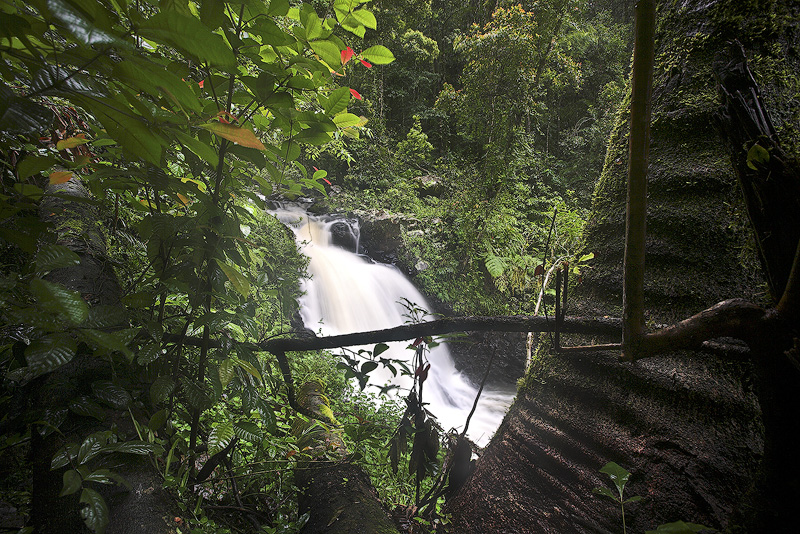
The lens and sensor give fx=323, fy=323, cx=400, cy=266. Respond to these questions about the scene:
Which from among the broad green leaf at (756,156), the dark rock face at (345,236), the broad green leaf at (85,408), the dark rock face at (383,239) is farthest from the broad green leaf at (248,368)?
the dark rock face at (345,236)

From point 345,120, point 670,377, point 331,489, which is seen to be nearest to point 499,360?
point 331,489

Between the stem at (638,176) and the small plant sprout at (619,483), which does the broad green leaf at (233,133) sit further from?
the small plant sprout at (619,483)

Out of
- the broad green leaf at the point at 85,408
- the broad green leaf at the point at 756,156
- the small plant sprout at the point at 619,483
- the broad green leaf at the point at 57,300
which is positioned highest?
the broad green leaf at the point at 756,156

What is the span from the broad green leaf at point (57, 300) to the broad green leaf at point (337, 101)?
774 millimetres

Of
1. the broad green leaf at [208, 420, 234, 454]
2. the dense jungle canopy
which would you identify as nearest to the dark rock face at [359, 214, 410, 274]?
the dense jungle canopy

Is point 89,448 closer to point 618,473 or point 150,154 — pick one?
point 150,154

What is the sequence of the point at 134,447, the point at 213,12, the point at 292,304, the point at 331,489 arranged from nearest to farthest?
1. the point at 213,12
2. the point at 134,447
3. the point at 331,489
4. the point at 292,304

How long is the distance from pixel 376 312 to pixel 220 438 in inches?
225

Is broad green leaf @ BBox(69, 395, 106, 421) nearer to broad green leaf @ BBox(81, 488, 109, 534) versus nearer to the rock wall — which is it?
broad green leaf @ BBox(81, 488, 109, 534)

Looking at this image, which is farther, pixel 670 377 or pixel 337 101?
pixel 337 101

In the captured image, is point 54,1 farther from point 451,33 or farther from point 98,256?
point 451,33

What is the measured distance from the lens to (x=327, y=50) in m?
0.89

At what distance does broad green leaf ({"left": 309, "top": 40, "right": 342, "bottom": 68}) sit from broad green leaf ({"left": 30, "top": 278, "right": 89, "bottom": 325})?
0.80 meters

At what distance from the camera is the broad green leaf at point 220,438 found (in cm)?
128
